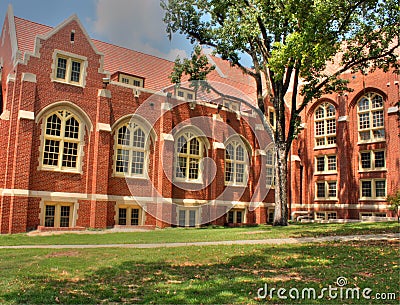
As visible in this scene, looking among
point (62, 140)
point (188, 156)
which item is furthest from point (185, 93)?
point (62, 140)

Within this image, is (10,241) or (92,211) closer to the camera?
(10,241)

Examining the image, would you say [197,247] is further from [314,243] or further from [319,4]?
[319,4]

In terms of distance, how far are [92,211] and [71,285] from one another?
14754 mm

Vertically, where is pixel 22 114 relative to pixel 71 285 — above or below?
above

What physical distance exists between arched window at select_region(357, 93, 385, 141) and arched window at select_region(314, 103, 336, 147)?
235 cm

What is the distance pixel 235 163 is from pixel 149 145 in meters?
7.59

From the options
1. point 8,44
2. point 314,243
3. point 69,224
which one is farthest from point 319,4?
point 8,44

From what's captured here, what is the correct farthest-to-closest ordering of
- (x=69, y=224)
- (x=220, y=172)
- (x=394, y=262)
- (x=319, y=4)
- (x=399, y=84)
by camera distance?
1. (x=399, y=84)
2. (x=220, y=172)
3. (x=69, y=224)
4. (x=319, y=4)
5. (x=394, y=262)

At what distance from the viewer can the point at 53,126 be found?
21.8 m

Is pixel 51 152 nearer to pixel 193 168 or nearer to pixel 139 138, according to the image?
pixel 139 138

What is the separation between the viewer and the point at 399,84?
3170cm

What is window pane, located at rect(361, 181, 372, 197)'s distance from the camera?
33156 millimetres

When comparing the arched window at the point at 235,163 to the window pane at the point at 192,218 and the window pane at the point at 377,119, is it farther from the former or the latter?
the window pane at the point at 377,119

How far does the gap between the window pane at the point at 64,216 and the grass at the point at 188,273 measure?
907 centimetres
